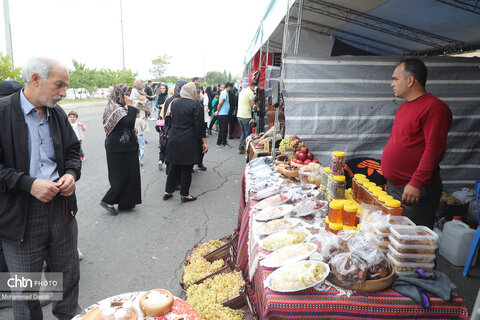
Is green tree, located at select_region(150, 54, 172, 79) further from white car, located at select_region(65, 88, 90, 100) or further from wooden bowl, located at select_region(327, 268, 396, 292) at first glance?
wooden bowl, located at select_region(327, 268, 396, 292)

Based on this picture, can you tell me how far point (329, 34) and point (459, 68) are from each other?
3060 millimetres

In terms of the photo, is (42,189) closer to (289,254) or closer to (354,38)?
(289,254)

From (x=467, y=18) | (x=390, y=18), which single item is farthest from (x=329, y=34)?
(x=467, y=18)

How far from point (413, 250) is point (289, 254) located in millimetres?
691

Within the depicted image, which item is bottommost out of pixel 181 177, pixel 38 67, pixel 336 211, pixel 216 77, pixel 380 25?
pixel 181 177

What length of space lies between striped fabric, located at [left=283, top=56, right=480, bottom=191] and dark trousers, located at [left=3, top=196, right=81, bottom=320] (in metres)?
3.31

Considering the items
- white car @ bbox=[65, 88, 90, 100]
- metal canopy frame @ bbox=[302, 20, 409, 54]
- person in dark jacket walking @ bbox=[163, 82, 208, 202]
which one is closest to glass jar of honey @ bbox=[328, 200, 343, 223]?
person in dark jacket walking @ bbox=[163, 82, 208, 202]

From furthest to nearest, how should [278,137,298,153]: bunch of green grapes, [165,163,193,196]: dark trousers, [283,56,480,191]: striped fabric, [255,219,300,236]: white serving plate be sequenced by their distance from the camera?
[165,163,193,196]: dark trousers < [283,56,480,191]: striped fabric < [278,137,298,153]: bunch of green grapes < [255,219,300,236]: white serving plate

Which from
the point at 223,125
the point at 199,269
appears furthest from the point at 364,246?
the point at 223,125

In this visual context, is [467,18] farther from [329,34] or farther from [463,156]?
[329,34]

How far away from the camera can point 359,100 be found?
4.70 meters

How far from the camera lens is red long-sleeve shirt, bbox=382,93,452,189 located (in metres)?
Answer: 2.54

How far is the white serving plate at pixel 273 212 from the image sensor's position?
244 cm

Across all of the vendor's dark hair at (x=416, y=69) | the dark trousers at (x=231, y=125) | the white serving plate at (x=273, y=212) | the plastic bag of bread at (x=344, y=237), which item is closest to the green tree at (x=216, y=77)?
the dark trousers at (x=231, y=125)
